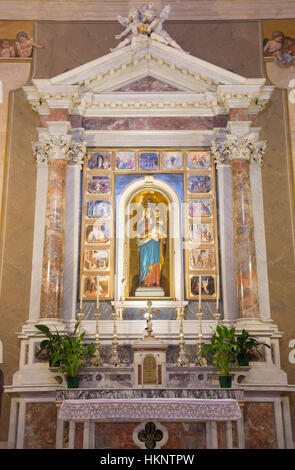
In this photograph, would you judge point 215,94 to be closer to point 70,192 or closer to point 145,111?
point 145,111

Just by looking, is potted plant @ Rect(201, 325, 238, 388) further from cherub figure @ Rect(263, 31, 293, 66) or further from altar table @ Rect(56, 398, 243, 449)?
cherub figure @ Rect(263, 31, 293, 66)

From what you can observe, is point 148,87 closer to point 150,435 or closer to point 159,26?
point 159,26

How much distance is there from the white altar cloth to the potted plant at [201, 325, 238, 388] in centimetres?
96

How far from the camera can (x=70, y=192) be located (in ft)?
32.9

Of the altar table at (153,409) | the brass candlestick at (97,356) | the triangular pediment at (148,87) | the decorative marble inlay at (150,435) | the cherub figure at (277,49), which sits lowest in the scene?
the decorative marble inlay at (150,435)

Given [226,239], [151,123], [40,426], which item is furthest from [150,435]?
[151,123]

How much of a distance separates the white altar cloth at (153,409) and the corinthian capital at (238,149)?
466 cm

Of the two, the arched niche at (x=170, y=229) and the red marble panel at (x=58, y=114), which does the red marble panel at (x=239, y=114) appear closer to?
the arched niche at (x=170, y=229)

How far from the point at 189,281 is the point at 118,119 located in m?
3.44

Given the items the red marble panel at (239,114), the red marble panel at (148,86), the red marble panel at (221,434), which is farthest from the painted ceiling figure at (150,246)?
the red marble panel at (221,434)

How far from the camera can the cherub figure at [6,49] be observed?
10977 mm

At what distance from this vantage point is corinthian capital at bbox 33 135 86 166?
9883 mm

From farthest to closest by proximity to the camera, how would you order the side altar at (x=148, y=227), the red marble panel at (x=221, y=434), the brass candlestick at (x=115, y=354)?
the brass candlestick at (x=115, y=354)
the side altar at (x=148, y=227)
the red marble panel at (x=221, y=434)

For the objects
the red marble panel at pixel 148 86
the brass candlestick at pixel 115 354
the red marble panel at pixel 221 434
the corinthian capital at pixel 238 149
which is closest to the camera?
the red marble panel at pixel 221 434
